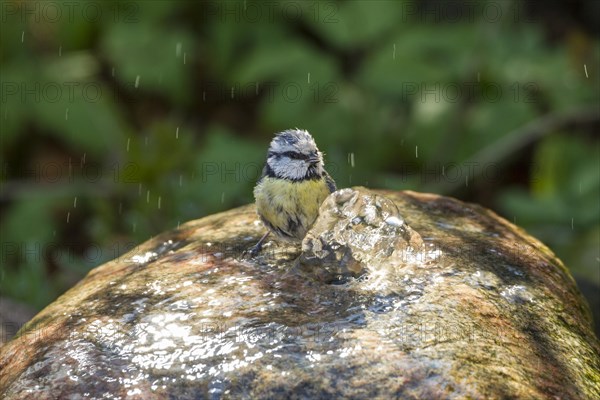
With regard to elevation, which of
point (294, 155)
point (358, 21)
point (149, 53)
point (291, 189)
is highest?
point (358, 21)

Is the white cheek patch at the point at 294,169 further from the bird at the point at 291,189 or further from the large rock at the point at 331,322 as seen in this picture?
the large rock at the point at 331,322

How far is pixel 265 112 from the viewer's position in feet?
24.0

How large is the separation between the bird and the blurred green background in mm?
1925

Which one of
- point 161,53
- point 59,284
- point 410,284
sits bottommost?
point 59,284

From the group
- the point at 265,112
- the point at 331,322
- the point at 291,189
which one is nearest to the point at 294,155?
the point at 291,189

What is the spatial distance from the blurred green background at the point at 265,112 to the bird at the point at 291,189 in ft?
6.32

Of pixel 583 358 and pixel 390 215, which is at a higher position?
pixel 390 215

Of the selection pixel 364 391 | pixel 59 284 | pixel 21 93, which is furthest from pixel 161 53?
pixel 364 391

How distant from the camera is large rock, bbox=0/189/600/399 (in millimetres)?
2529

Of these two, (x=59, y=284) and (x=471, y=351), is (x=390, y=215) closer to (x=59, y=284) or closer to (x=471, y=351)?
(x=471, y=351)

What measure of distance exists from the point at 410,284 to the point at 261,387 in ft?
2.47

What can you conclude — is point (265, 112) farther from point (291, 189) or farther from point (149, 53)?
point (291, 189)

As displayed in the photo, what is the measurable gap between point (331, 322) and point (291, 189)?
95 centimetres

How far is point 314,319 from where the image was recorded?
111 inches
